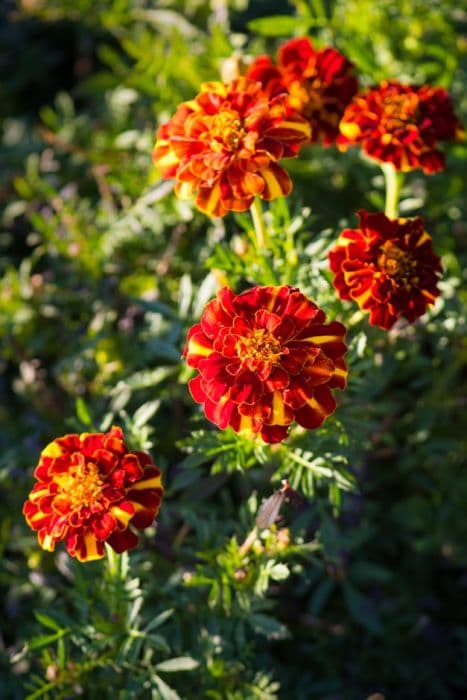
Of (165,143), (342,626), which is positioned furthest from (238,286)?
(342,626)

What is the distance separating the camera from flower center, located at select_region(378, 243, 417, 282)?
1325 millimetres

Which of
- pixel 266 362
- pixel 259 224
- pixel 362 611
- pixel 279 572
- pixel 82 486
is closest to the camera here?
pixel 266 362

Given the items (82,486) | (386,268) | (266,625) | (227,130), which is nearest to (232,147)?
(227,130)

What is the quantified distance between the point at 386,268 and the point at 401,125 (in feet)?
1.12

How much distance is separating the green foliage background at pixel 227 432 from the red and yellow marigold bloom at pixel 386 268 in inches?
5.1

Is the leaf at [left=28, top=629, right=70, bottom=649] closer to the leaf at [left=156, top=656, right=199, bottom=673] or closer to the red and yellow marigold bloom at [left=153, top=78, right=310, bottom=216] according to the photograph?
the leaf at [left=156, top=656, right=199, bottom=673]

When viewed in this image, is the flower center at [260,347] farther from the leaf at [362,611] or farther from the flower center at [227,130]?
the leaf at [362,611]

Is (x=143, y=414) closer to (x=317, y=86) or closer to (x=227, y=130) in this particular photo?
(x=227, y=130)

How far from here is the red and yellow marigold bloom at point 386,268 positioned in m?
1.31

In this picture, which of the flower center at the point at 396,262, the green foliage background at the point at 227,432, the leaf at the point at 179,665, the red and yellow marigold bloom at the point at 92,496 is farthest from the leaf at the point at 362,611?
the flower center at the point at 396,262

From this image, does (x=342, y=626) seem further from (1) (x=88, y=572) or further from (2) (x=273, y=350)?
(2) (x=273, y=350)

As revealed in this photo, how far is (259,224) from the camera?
4.84 feet

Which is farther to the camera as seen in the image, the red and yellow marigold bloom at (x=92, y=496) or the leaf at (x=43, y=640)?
the leaf at (x=43, y=640)

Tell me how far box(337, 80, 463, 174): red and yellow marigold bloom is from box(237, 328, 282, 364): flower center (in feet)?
1.67
